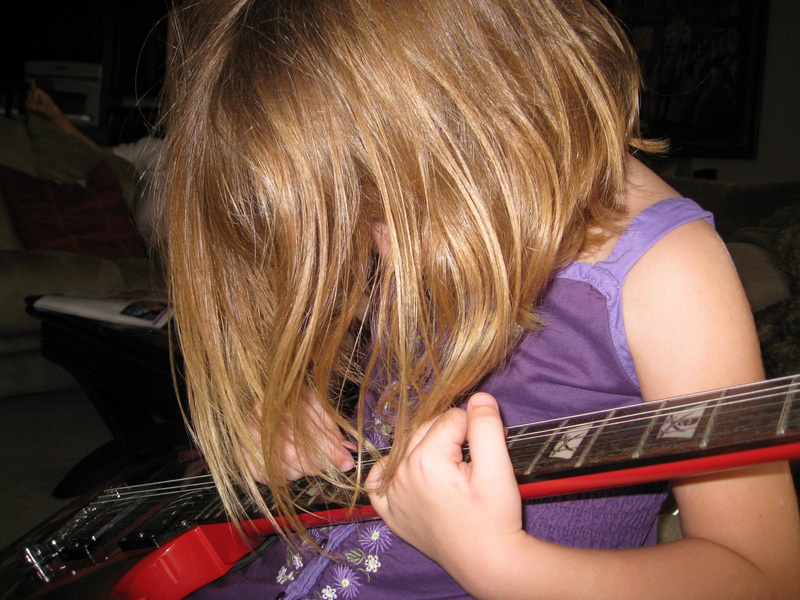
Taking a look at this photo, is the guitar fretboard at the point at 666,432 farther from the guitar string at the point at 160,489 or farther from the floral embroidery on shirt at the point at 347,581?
the guitar string at the point at 160,489

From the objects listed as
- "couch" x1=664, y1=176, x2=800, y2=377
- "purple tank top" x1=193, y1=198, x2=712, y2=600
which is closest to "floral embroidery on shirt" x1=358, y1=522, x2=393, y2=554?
"purple tank top" x1=193, y1=198, x2=712, y2=600

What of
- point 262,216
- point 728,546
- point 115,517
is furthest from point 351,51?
point 115,517

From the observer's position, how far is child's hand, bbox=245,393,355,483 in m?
0.65

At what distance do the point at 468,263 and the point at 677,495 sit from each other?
0.27 metres

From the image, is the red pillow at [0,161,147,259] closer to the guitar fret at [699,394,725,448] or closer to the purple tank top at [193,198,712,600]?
the purple tank top at [193,198,712,600]

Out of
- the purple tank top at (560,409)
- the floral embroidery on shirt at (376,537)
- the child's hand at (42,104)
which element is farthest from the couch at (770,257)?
the child's hand at (42,104)

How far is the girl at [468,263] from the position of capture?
1.57ft

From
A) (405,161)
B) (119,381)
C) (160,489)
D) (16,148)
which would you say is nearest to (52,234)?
(16,148)

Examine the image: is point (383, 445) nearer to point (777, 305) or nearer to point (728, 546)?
point (728, 546)

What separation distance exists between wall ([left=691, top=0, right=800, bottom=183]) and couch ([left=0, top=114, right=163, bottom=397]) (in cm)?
272

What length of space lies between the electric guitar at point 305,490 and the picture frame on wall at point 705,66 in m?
2.74

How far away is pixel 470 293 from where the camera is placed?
22.2 inches

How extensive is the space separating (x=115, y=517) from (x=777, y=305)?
98 cm

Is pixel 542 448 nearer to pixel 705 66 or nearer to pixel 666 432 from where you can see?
pixel 666 432
